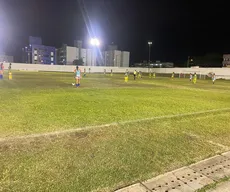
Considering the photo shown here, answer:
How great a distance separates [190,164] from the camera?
3.97 metres

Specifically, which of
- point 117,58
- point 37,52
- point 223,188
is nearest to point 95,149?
point 223,188

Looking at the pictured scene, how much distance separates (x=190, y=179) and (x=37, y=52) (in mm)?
114862

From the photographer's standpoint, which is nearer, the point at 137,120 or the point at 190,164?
the point at 190,164

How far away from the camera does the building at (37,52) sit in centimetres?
10594

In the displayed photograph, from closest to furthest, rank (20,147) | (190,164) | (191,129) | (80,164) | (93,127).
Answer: (80,164)
(190,164)
(20,147)
(93,127)
(191,129)

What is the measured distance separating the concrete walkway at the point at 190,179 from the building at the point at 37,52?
11367 centimetres

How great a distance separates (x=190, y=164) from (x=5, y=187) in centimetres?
328

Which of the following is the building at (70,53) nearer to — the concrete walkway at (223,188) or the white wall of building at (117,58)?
the white wall of building at (117,58)

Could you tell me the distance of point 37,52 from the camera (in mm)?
106938

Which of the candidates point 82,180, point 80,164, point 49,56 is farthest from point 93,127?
point 49,56

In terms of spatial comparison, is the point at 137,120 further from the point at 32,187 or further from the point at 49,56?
the point at 49,56

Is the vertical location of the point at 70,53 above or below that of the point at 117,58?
above

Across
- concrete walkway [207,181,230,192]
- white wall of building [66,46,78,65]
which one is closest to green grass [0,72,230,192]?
concrete walkway [207,181,230,192]

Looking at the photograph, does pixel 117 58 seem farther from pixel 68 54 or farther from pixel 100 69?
pixel 100 69
